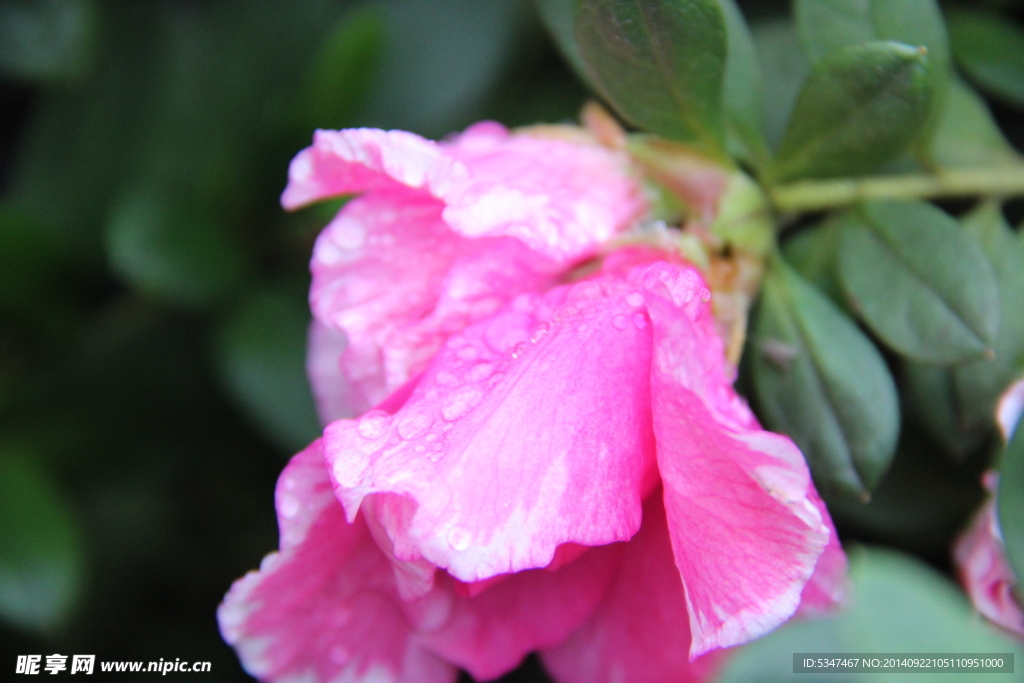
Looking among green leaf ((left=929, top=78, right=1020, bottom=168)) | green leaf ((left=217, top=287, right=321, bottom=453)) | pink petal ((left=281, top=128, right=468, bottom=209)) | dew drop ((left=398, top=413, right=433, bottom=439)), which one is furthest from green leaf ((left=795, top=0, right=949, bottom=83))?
green leaf ((left=217, top=287, right=321, bottom=453))

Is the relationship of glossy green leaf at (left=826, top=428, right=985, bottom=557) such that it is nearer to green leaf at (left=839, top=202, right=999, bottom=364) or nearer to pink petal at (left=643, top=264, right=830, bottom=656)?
green leaf at (left=839, top=202, right=999, bottom=364)

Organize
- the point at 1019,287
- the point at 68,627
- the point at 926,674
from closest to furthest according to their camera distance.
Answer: the point at 926,674 → the point at 1019,287 → the point at 68,627

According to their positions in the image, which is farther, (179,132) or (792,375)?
(179,132)

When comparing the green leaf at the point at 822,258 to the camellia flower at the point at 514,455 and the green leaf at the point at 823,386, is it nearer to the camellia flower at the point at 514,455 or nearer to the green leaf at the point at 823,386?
the green leaf at the point at 823,386

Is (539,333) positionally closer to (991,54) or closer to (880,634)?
(880,634)

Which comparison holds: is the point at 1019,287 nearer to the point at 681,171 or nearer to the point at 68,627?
the point at 681,171

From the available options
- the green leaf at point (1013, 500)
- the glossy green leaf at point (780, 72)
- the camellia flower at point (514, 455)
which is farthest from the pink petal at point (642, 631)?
the glossy green leaf at point (780, 72)

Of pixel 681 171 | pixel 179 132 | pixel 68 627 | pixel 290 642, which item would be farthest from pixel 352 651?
pixel 179 132
